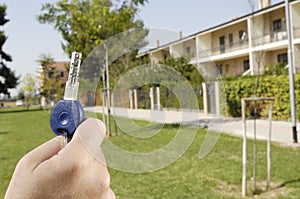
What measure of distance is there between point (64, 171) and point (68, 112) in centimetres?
12

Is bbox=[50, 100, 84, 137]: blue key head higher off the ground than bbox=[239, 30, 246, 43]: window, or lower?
lower

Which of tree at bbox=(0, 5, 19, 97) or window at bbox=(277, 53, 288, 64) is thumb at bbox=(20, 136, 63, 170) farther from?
tree at bbox=(0, 5, 19, 97)

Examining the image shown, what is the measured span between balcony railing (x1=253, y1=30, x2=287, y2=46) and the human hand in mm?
24764

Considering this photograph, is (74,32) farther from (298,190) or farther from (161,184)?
(298,190)

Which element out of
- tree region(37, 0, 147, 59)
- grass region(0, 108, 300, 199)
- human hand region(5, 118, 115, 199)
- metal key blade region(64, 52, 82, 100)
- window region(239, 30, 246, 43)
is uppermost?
window region(239, 30, 246, 43)

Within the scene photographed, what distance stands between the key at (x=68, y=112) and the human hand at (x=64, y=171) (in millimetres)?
19

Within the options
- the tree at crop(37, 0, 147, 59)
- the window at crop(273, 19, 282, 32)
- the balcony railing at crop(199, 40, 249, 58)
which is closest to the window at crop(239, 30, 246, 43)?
the balcony railing at crop(199, 40, 249, 58)

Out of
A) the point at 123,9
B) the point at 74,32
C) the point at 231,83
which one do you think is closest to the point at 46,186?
the point at 123,9

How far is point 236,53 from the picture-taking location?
26812 mm

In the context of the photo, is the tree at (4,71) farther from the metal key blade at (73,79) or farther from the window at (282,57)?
the metal key blade at (73,79)

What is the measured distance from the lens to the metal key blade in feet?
2.39

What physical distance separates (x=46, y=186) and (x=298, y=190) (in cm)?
516

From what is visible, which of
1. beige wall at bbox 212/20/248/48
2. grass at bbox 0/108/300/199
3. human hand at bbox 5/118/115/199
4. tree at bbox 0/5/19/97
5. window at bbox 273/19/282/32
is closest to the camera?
human hand at bbox 5/118/115/199

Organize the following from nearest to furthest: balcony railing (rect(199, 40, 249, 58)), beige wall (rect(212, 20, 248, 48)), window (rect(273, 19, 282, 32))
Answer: window (rect(273, 19, 282, 32))
balcony railing (rect(199, 40, 249, 58))
beige wall (rect(212, 20, 248, 48))
